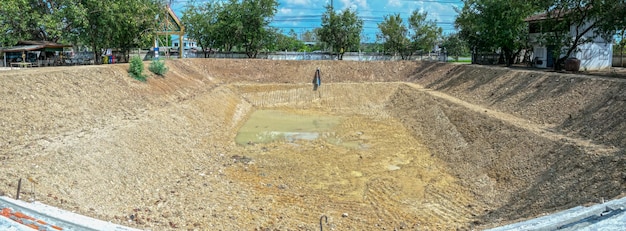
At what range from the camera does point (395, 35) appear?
49.8m

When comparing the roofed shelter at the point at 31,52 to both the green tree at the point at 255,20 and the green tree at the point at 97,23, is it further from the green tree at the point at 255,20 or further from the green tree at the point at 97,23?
the green tree at the point at 255,20

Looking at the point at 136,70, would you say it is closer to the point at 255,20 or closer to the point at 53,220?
A: the point at 53,220

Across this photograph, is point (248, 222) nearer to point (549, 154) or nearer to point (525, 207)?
point (525, 207)

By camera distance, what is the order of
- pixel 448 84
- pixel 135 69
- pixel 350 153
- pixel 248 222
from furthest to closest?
pixel 448 84 → pixel 135 69 → pixel 350 153 → pixel 248 222

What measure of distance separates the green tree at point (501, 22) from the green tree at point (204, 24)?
26.6 metres

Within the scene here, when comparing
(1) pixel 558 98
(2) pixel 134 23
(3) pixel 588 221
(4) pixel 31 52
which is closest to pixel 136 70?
(2) pixel 134 23

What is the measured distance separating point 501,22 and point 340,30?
63.0 feet

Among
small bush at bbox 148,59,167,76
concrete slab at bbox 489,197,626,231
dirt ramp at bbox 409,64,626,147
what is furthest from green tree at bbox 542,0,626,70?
small bush at bbox 148,59,167,76

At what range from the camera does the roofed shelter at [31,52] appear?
28.5 metres

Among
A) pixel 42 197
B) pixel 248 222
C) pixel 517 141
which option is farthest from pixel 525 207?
pixel 42 197

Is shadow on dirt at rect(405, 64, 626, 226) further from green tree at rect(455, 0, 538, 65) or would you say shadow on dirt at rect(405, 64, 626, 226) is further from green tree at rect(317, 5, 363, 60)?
green tree at rect(317, 5, 363, 60)

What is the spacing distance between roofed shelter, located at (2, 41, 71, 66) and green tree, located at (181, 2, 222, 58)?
18.4m

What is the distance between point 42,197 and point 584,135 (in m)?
17.2

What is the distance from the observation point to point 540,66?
3356cm
